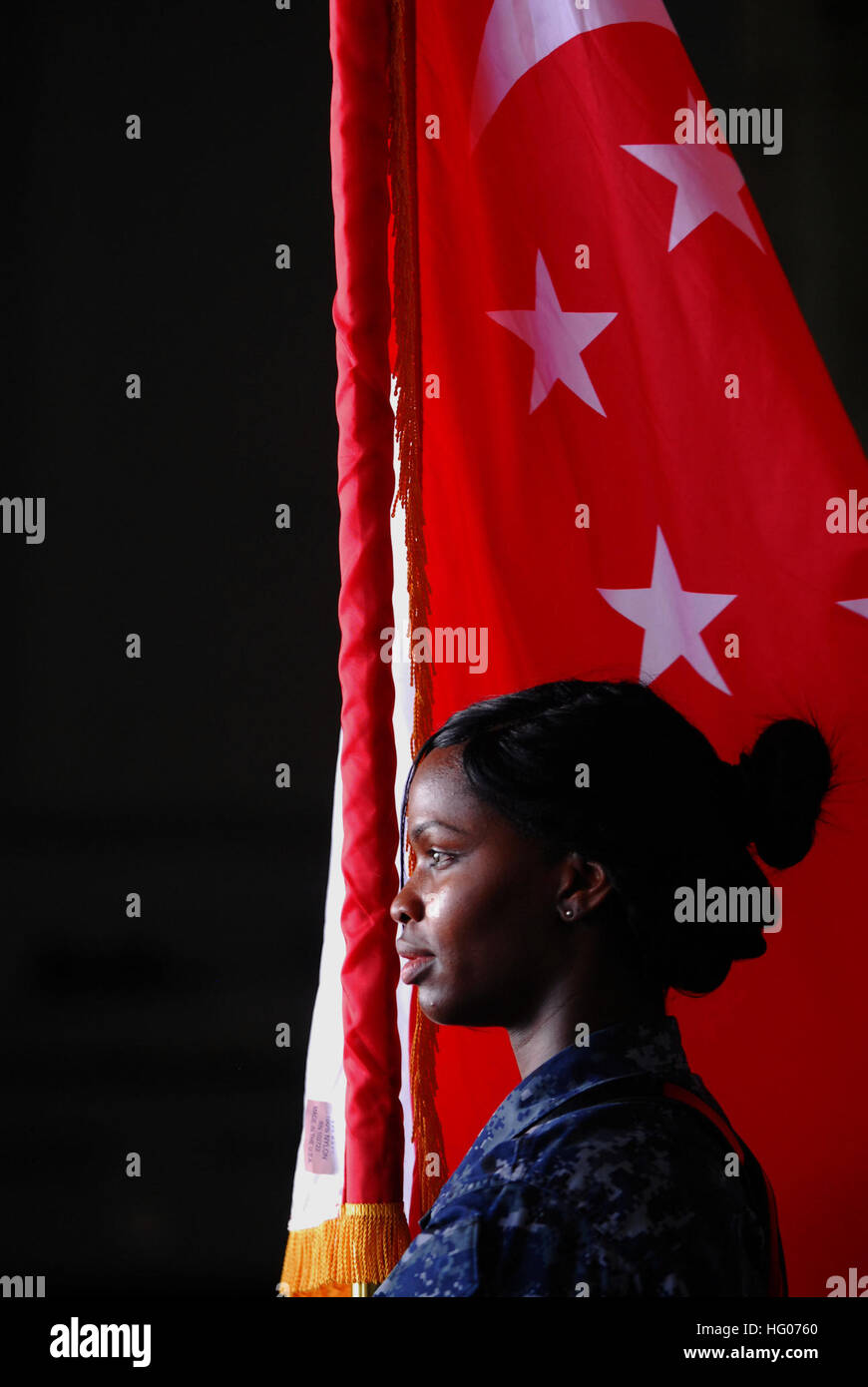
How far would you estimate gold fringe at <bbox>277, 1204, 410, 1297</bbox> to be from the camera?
109 cm

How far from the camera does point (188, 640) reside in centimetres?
192

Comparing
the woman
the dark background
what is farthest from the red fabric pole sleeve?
the dark background

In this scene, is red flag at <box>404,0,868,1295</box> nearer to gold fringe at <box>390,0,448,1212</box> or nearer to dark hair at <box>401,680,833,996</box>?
gold fringe at <box>390,0,448,1212</box>

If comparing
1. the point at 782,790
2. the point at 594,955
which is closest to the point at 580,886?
the point at 594,955

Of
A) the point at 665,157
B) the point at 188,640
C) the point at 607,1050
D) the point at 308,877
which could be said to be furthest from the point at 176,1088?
the point at 665,157

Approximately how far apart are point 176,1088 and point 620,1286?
1.18 metres

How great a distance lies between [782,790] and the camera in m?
0.99

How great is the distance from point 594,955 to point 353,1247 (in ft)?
1.20

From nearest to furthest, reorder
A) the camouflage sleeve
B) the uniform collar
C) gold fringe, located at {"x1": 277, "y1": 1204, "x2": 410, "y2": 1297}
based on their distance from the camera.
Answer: the camouflage sleeve
the uniform collar
gold fringe, located at {"x1": 277, "y1": 1204, "x2": 410, "y2": 1297}

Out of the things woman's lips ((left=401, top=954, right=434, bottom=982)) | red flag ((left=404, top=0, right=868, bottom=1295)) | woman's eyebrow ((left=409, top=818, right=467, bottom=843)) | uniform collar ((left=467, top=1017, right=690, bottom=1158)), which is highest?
red flag ((left=404, top=0, right=868, bottom=1295))

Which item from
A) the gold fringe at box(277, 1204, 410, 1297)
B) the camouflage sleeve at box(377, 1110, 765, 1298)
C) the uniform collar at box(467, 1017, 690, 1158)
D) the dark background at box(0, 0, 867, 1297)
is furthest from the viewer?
the dark background at box(0, 0, 867, 1297)

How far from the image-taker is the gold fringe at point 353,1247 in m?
1.09

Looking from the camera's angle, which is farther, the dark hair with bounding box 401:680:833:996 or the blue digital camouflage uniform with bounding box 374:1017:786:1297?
the dark hair with bounding box 401:680:833:996

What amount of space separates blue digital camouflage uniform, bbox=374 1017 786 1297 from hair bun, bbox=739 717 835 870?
210 millimetres
